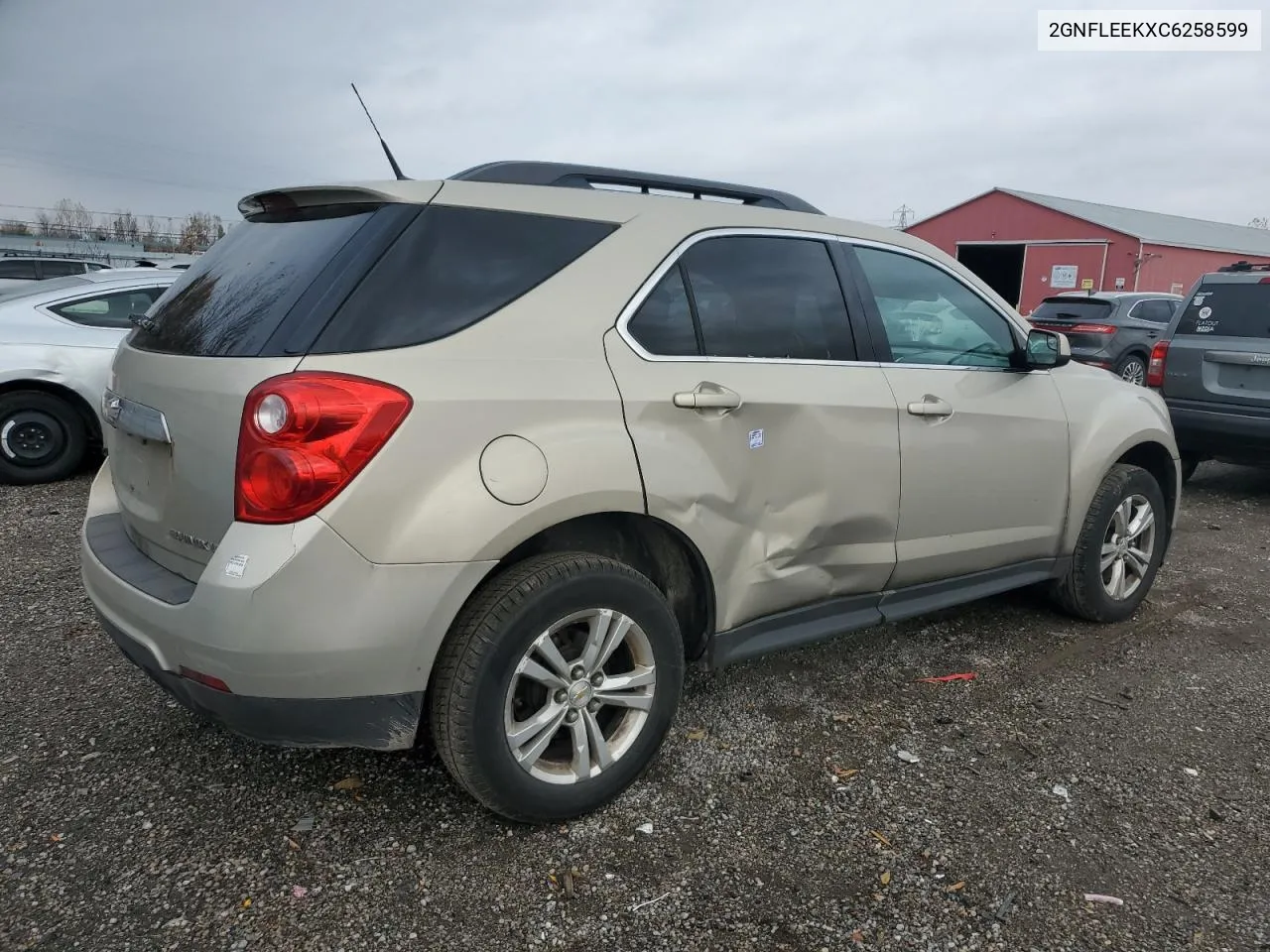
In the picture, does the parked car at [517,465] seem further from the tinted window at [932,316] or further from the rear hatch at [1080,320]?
the rear hatch at [1080,320]

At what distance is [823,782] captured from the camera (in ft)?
9.21

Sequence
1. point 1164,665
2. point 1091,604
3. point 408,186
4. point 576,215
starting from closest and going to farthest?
point 408,186
point 576,215
point 1164,665
point 1091,604

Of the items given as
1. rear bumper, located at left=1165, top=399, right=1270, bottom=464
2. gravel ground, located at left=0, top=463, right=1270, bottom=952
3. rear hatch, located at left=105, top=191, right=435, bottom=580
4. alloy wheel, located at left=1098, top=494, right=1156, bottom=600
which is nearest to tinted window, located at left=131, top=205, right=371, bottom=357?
rear hatch, located at left=105, top=191, right=435, bottom=580

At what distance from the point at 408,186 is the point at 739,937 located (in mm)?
2115

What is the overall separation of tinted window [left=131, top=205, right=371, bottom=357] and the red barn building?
28.6m

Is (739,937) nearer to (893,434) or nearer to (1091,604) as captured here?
(893,434)

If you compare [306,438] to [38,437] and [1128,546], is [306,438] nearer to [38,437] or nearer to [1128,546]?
[1128,546]

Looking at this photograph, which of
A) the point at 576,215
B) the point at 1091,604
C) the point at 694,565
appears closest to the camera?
the point at 576,215

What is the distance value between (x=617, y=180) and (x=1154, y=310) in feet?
45.2

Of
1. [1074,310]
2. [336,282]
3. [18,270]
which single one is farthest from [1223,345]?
[18,270]

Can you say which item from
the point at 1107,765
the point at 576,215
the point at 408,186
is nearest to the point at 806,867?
the point at 1107,765

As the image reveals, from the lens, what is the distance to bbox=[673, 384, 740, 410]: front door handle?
8.52ft

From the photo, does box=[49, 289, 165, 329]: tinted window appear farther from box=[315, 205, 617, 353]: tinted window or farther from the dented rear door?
the dented rear door

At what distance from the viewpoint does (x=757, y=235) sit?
3.01 meters
